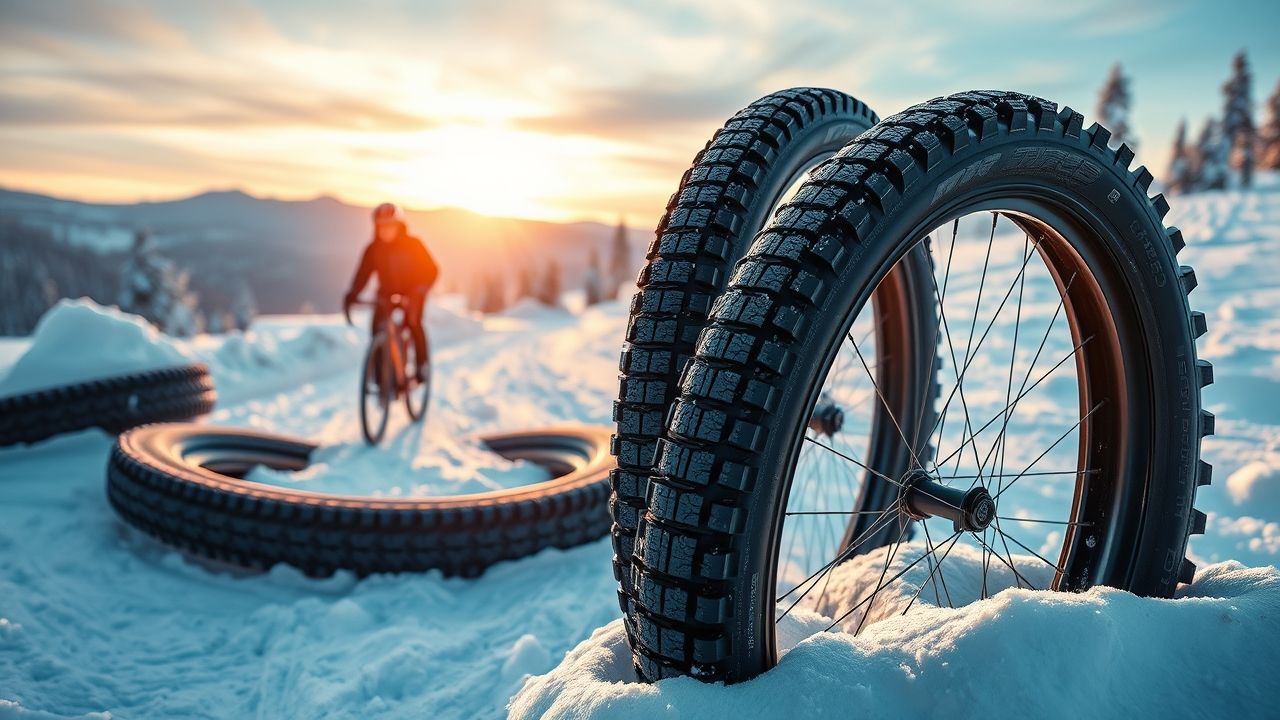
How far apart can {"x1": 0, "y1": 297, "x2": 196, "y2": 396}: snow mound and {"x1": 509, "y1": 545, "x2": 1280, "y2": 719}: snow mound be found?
5679mm

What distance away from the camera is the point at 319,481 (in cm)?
487

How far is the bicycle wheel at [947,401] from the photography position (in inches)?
59.8

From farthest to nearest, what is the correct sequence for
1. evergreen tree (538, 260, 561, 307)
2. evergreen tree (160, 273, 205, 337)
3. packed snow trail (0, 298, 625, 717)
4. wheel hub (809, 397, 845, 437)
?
evergreen tree (538, 260, 561, 307) → evergreen tree (160, 273, 205, 337) → wheel hub (809, 397, 845, 437) → packed snow trail (0, 298, 625, 717)

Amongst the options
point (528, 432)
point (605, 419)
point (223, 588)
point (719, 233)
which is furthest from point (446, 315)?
point (719, 233)

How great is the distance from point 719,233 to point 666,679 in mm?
1294

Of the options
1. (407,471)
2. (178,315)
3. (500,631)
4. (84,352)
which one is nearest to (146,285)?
(178,315)

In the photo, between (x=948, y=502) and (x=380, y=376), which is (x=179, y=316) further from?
(x=948, y=502)

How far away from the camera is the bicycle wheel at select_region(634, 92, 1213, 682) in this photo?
1.52 metres

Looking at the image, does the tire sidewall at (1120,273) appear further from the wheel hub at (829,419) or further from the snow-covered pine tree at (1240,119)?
the snow-covered pine tree at (1240,119)

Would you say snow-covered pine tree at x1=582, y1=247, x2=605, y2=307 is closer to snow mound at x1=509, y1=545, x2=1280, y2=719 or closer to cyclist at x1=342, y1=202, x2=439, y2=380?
cyclist at x1=342, y1=202, x2=439, y2=380

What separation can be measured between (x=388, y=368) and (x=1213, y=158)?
52.6m

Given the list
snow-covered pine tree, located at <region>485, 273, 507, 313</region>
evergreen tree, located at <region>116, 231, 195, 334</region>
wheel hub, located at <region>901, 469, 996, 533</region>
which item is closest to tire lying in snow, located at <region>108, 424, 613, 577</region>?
wheel hub, located at <region>901, 469, 996, 533</region>

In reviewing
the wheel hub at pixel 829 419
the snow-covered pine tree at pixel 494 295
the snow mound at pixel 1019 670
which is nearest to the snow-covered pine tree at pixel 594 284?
the snow-covered pine tree at pixel 494 295

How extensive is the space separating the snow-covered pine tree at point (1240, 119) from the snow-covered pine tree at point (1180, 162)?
4285 millimetres
